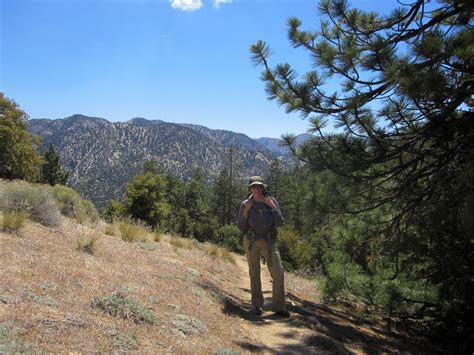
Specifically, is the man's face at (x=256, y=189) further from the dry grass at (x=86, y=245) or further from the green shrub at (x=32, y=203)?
the green shrub at (x=32, y=203)

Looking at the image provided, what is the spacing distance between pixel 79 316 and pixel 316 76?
14.1 feet

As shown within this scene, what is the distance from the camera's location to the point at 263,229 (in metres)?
6.34

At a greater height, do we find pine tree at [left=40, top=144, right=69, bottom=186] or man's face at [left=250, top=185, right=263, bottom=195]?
pine tree at [left=40, top=144, right=69, bottom=186]

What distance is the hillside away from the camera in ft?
11.2

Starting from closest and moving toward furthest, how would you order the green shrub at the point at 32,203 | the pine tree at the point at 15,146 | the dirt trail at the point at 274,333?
→ the dirt trail at the point at 274,333 → the green shrub at the point at 32,203 → the pine tree at the point at 15,146

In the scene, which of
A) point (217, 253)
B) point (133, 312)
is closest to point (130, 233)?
point (217, 253)

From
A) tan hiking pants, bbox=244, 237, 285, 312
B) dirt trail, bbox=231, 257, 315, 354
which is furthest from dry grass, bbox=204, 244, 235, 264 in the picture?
tan hiking pants, bbox=244, 237, 285, 312

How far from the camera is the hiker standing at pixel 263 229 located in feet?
20.7

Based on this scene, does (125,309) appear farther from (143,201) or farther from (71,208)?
(143,201)

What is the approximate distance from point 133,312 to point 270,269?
272cm

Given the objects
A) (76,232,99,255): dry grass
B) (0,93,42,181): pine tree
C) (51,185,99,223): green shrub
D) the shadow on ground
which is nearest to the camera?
the shadow on ground

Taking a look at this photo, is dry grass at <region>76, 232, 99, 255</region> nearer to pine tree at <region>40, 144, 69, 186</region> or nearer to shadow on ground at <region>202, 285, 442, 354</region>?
shadow on ground at <region>202, 285, 442, 354</region>

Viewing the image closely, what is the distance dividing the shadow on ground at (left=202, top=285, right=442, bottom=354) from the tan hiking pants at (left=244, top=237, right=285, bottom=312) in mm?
242

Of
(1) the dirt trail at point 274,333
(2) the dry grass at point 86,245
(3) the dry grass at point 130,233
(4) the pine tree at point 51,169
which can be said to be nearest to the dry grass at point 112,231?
(3) the dry grass at point 130,233
